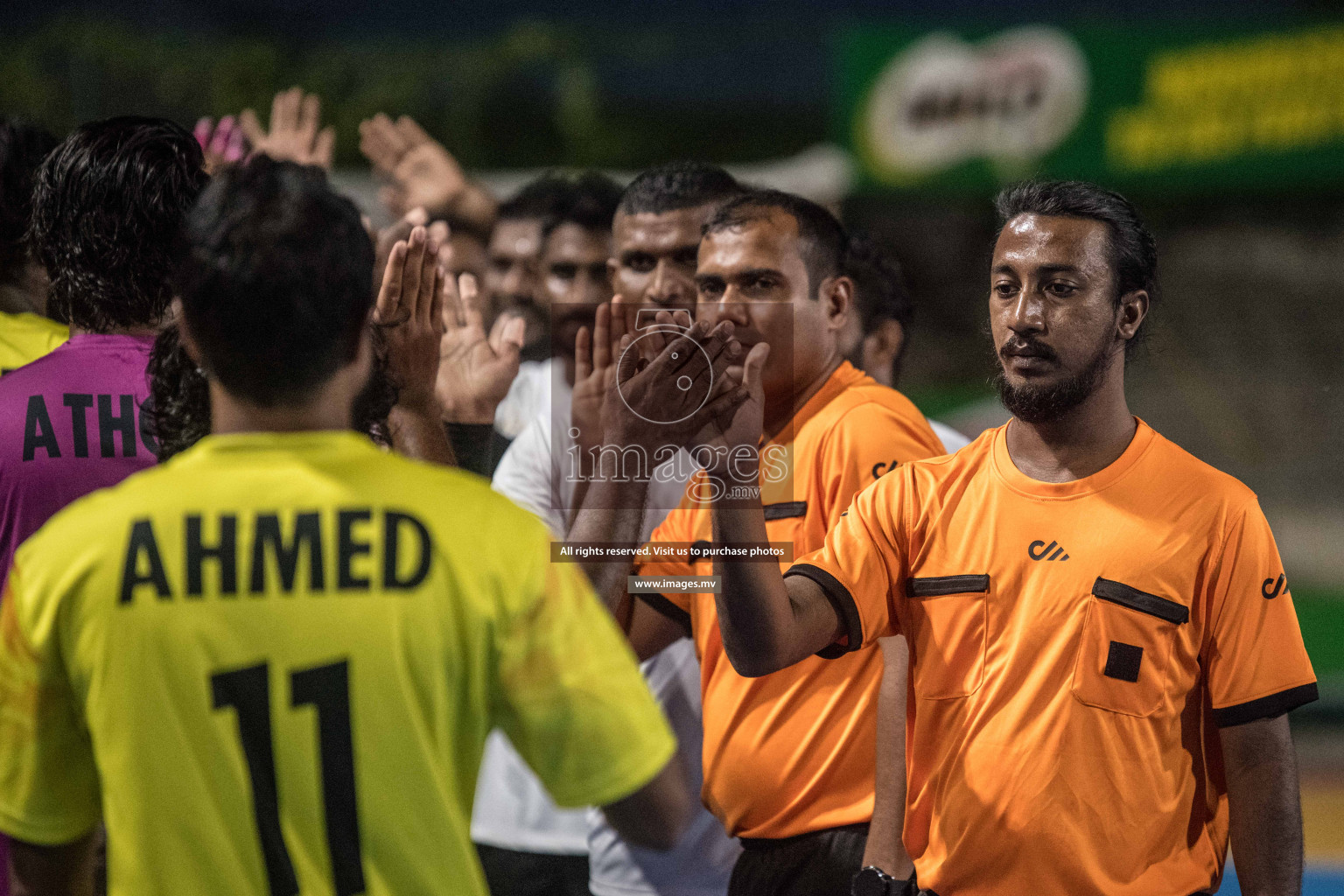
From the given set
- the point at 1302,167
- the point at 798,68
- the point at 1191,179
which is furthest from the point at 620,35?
the point at 1302,167

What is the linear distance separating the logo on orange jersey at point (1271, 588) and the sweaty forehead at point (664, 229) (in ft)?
6.23

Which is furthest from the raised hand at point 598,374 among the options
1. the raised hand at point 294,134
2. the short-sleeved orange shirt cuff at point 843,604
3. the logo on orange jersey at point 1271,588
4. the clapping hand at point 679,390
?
the raised hand at point 294,134

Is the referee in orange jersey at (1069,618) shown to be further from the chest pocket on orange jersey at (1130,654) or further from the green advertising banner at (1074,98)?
the green advertising banner at (1074,98)

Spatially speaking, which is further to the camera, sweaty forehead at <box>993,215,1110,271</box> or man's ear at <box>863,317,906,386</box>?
man's ear at <box>863,317,906,386</box>

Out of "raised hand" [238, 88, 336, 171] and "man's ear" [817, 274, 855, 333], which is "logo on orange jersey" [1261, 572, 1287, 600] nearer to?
"man's ear" [817, 274, 855, 333]

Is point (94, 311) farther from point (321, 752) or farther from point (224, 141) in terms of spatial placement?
point (224, 141)

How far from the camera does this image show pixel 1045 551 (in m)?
2.38

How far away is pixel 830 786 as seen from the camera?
2.94 metres

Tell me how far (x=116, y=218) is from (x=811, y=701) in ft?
5.74

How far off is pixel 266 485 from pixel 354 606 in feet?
0.61

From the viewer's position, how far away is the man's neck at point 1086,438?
2445mm

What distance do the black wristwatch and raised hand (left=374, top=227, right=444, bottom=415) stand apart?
1305 mm

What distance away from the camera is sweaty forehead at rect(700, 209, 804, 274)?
3.10m

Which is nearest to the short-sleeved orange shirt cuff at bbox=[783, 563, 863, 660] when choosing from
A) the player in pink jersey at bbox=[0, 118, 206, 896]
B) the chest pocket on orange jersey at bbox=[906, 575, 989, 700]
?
the chest pocket on orange jersey at bbox=[906, 575, 989, 700]
